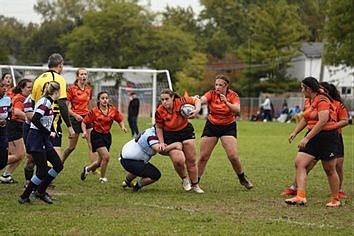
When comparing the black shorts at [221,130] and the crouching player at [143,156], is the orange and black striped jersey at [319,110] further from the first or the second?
the crouching player at [143,156]

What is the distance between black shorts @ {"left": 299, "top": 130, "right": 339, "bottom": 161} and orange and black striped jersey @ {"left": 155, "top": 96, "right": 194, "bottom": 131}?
209 centimetres

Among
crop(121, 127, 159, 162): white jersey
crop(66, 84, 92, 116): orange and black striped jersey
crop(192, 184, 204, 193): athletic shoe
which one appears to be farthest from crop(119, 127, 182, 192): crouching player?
crop(66, 84, 92, 116): orange and black striped jersey

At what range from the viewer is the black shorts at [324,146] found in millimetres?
9992

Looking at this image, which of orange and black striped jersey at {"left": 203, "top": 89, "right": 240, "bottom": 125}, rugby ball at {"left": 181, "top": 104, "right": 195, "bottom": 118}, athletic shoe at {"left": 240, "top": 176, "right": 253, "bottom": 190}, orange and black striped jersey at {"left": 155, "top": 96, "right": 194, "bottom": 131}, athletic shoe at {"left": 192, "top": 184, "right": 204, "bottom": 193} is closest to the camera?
rugby ball at {"left": 181, "top": 104, "right": 195, "bottom": 118}

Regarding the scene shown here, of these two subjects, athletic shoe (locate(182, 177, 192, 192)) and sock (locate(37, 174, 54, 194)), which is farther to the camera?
athletic shoe (locate(182, 177, 192, 192))

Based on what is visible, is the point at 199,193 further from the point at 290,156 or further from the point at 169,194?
the point at 290,156

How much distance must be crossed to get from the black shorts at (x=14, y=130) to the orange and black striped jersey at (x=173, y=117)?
267 cm

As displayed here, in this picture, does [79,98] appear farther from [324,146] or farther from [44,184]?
[324,146]

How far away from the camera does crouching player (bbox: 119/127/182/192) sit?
11.0 m

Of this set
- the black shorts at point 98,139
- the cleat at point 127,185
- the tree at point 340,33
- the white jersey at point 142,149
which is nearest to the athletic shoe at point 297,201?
the white jersey at point 142,149

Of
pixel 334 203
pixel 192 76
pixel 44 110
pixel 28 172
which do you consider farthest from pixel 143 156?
pixel 192 76

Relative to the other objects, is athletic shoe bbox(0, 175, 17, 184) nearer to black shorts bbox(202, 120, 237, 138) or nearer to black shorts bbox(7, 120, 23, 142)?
black shorts bbox(7, 120, 23, 142)

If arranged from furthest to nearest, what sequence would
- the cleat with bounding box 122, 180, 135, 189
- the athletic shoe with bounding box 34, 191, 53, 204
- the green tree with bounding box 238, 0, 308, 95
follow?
the green tree with bounding box 238, 0, 308, 95
the cleat with bounding box 122, 180, 135, 189
the athletic shoe with bounding box 34, 191, 53, 204

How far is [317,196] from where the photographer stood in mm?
11125
